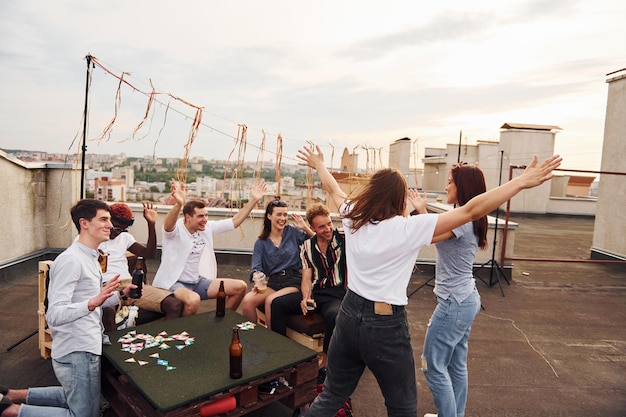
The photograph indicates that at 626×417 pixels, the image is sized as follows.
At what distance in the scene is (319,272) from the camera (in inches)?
156

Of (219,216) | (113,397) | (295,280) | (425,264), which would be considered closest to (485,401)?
(295,280)

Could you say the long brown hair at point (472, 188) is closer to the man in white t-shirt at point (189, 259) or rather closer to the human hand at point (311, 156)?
the human hand at point (311, 156)

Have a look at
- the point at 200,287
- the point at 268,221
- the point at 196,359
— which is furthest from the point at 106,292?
the point at 268,221

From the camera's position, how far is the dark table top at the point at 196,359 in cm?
251

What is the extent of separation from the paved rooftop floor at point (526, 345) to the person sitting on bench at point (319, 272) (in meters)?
0.81

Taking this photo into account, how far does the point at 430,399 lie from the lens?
11.3 ft

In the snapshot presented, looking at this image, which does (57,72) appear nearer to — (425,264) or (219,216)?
(219,216)

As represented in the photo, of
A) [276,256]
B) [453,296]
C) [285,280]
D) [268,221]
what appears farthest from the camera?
[268,221]

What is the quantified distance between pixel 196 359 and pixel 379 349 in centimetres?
151

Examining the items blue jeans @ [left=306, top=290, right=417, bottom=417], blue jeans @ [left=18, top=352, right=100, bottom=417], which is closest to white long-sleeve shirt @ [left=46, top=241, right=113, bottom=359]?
blue jeans @ [left=18, top=352, right=100, bottom=417]

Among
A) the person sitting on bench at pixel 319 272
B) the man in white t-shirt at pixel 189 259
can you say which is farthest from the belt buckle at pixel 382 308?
the man in white t-shirt at pixel 189 259

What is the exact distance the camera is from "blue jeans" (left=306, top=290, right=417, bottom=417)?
204 cm

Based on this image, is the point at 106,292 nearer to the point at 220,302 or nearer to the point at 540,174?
the point at 220,302

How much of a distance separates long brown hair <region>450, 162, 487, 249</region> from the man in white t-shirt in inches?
101
